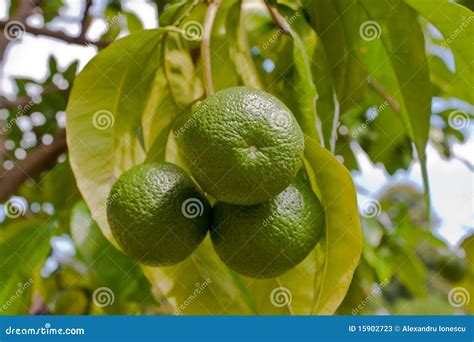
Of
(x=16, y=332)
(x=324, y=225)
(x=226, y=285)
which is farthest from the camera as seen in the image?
(x=16, y=332)

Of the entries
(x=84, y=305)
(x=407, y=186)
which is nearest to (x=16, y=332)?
(x=84, y=305)

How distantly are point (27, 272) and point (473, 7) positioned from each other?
131 centimetres

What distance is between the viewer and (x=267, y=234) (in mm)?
1115

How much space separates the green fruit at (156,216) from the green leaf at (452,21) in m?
0.56

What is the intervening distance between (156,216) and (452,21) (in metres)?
0.66

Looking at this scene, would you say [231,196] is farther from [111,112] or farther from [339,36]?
[339,36]

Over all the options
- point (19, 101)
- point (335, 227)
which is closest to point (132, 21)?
point (19, 101)

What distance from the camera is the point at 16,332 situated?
154cm

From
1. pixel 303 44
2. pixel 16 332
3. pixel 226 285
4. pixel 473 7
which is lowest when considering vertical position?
pixel 16 332

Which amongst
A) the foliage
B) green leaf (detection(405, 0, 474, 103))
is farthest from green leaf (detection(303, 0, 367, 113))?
green leaf (detection(405, 0, 474, 103))

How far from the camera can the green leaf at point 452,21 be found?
48.3 inches

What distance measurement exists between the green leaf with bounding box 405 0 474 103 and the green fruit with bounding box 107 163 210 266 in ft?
1.82

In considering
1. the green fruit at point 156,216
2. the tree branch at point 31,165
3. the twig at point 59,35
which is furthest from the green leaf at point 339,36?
the tree branch at point 31,165

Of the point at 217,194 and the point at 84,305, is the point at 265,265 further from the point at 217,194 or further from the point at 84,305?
the point at 84,305
